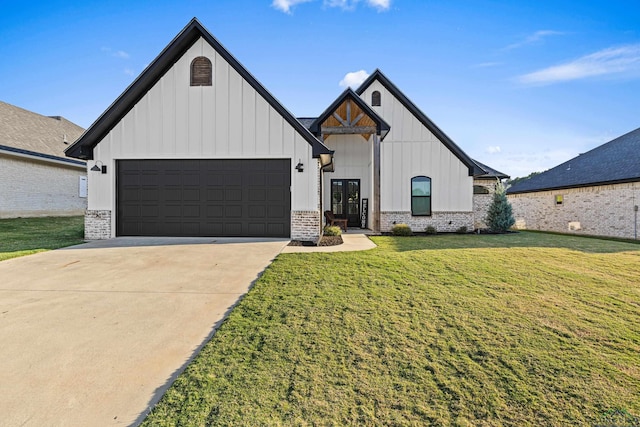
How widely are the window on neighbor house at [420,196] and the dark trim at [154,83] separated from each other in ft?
18.1

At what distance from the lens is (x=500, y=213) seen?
13.7 metres

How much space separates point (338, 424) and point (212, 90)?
1049cm

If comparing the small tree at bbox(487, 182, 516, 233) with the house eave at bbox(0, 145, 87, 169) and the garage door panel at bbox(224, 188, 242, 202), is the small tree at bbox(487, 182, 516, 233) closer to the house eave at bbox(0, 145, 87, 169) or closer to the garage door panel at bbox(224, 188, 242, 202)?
the garage door panel at bbox(224, 188, 242, 202)

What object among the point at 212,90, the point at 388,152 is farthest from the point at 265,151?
the point at 388,152

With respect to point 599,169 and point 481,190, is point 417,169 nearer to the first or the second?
point 481,190

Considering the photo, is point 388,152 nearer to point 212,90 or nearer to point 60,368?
point 212,90

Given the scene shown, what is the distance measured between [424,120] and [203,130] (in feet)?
30.5

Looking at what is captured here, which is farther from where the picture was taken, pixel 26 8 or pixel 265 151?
pixel 26 8

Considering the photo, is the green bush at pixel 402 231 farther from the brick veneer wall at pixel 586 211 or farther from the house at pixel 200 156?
the brick veneer wall at pixel 586 211

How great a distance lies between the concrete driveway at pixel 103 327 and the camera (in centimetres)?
224

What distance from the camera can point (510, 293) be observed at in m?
4.59

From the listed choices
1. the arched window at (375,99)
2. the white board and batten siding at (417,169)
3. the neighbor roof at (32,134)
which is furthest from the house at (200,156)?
the neighbor roof at (32,134)

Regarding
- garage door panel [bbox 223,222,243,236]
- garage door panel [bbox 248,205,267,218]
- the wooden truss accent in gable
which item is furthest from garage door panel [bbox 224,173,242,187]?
the wooden truss accent in gable

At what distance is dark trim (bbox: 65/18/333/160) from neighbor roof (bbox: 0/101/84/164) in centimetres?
893
